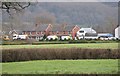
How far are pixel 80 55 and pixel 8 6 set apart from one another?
15651 millimetres

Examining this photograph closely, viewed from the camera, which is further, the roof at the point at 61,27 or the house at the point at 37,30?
the roof at the point at 61,27

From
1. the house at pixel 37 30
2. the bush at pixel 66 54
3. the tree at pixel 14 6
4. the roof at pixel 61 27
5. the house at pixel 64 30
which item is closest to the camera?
the tree at pixel 14 6

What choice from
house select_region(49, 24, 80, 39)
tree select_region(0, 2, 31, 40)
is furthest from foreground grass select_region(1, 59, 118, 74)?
house select_region(49, 24, 80, 39)

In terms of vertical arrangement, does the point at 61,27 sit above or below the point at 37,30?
above

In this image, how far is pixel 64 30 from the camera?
10356cm

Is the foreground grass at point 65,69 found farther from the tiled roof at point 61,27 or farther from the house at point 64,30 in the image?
the tiled roof at point 61,27

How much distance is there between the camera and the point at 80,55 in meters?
31.1

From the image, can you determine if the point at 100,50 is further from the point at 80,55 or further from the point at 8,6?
the point at 8,6

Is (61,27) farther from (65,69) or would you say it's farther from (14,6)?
(14,6)

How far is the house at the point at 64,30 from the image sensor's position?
10128 centimetres

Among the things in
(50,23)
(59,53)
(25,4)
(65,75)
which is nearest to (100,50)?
(59,53)

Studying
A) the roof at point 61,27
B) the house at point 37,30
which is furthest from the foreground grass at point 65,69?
the roof at point 61,27

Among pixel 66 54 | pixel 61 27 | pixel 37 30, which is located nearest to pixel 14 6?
pixel 66 54

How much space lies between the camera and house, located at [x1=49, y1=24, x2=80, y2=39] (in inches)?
3987
